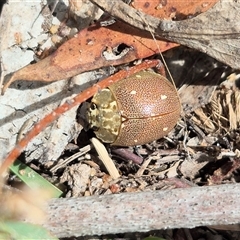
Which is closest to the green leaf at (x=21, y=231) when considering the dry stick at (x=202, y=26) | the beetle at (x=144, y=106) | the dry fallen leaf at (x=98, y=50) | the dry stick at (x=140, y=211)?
the dry stick at (x=140, y=211)

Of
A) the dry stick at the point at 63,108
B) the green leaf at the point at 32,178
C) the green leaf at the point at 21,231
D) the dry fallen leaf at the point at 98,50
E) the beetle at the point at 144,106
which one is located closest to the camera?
the green leaf at the point at 21,231

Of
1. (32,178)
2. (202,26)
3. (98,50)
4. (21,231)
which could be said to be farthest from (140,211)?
(202,26)

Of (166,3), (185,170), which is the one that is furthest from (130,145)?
(166,3)

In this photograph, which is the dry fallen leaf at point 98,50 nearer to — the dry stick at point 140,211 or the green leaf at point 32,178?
the green leaf at point 32,178

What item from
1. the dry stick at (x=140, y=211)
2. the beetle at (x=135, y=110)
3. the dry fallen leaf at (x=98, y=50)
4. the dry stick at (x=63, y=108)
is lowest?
the dry stick at (x=140, y=211)

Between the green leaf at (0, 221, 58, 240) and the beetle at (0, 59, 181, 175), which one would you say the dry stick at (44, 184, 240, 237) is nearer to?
the green leaf at (0, 221, 58, 240)

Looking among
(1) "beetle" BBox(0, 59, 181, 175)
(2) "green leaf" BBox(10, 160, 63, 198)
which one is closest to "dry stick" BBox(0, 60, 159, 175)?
(1) "beetle" BBox(0, 59, 181, 175)
